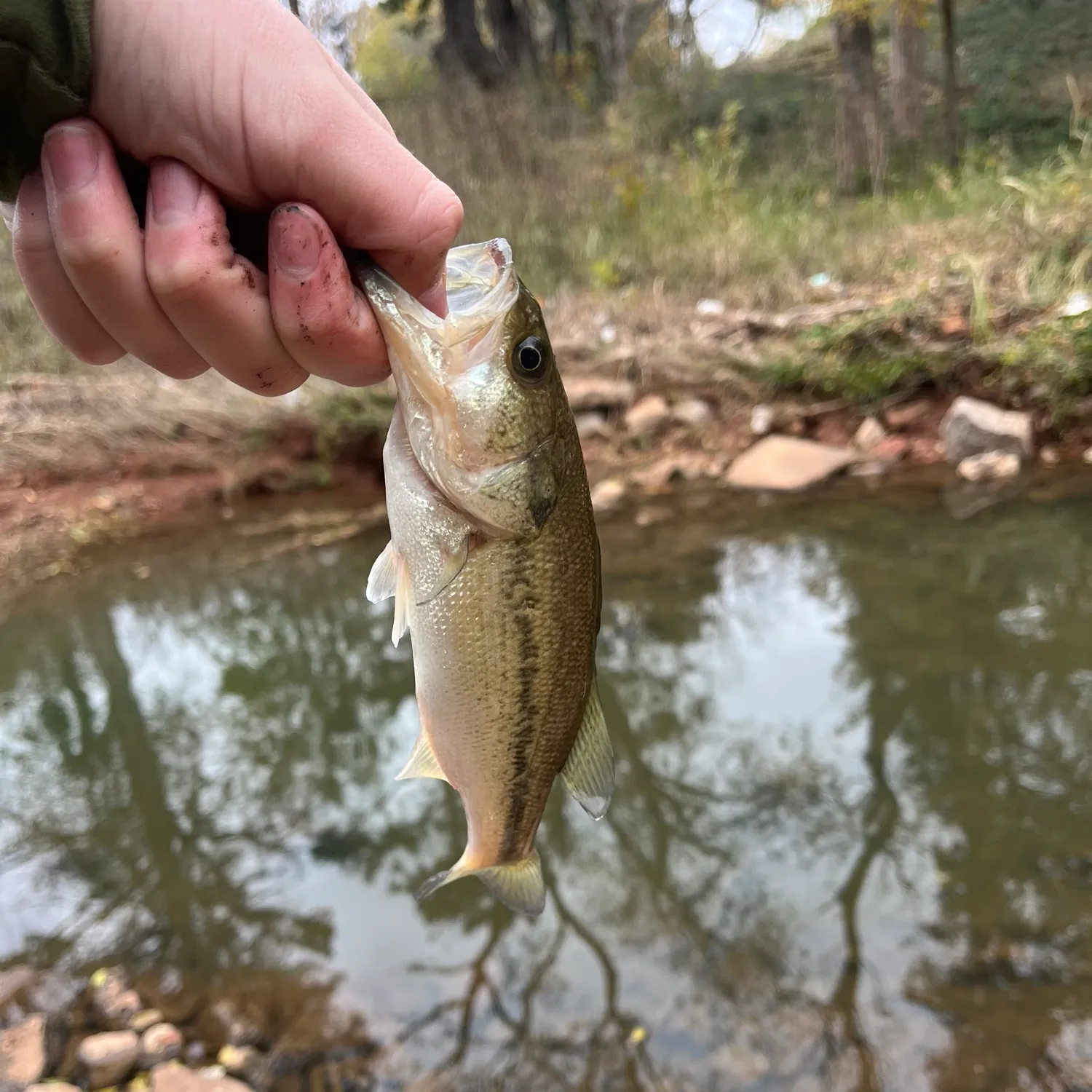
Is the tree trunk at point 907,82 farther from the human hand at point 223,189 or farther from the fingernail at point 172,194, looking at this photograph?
the fingernail at point 172,194

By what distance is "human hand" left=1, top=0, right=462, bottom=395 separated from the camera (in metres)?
1.09

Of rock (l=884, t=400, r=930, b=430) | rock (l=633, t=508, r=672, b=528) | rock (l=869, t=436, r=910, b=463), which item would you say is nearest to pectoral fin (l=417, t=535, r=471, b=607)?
rock (l=633, t=508, r=672, b=528)

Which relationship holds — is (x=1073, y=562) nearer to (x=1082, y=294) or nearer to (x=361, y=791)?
(x=1082, y=294)

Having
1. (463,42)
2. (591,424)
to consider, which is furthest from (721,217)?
(463,42)

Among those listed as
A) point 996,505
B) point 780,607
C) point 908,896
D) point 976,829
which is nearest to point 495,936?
point 908,896

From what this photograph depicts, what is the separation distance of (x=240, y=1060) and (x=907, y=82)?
15.6 meters

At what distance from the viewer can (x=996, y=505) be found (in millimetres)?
5645

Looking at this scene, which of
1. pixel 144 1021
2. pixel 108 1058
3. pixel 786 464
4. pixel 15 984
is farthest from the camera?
pixel 786 464

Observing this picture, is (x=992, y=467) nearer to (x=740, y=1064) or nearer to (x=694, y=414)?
(x=694, y=414)

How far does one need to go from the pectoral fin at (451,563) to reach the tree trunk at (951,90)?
12488mm

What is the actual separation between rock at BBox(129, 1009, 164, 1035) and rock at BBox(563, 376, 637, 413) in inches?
218

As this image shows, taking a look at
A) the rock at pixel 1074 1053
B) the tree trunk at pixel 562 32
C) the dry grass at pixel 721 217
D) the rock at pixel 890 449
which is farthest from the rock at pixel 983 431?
the tree trunk at pixel 562 32

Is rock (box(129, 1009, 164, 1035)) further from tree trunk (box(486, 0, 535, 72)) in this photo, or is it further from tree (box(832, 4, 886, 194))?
tree trunk (box(486, 0, 535, 72))

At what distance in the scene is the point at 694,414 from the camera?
289 inches
